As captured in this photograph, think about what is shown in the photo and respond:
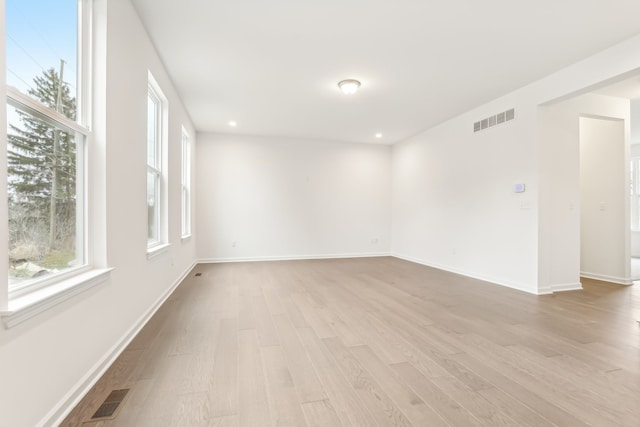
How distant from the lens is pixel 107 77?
197cm

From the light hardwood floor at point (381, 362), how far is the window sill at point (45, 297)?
593 mm

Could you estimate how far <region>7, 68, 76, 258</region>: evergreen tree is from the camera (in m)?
1.33

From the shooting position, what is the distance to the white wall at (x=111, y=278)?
4.09ft

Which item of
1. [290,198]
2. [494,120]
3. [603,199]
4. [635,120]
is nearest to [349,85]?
[494,120]

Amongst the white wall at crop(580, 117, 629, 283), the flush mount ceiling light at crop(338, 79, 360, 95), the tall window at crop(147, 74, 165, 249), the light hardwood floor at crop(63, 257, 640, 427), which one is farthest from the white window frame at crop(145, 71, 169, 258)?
the white wall at crop(580, 117, 629, 283)

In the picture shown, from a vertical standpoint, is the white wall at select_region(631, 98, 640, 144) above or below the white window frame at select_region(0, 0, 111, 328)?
above

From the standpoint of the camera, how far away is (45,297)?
132 cm

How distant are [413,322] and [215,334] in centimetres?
180

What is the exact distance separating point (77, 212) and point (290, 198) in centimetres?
512

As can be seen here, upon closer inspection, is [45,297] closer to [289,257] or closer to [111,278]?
[111,278]

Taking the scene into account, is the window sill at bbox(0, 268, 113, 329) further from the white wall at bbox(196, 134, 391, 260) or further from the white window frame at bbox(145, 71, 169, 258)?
the white wall at bbox(196, 134, 391, 260)

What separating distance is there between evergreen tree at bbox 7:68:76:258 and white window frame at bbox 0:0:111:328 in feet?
0.16

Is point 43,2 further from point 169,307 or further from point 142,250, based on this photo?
point 169,307

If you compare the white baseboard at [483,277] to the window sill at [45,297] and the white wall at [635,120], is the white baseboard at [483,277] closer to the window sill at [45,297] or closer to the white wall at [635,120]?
the white wall at [635,120]
